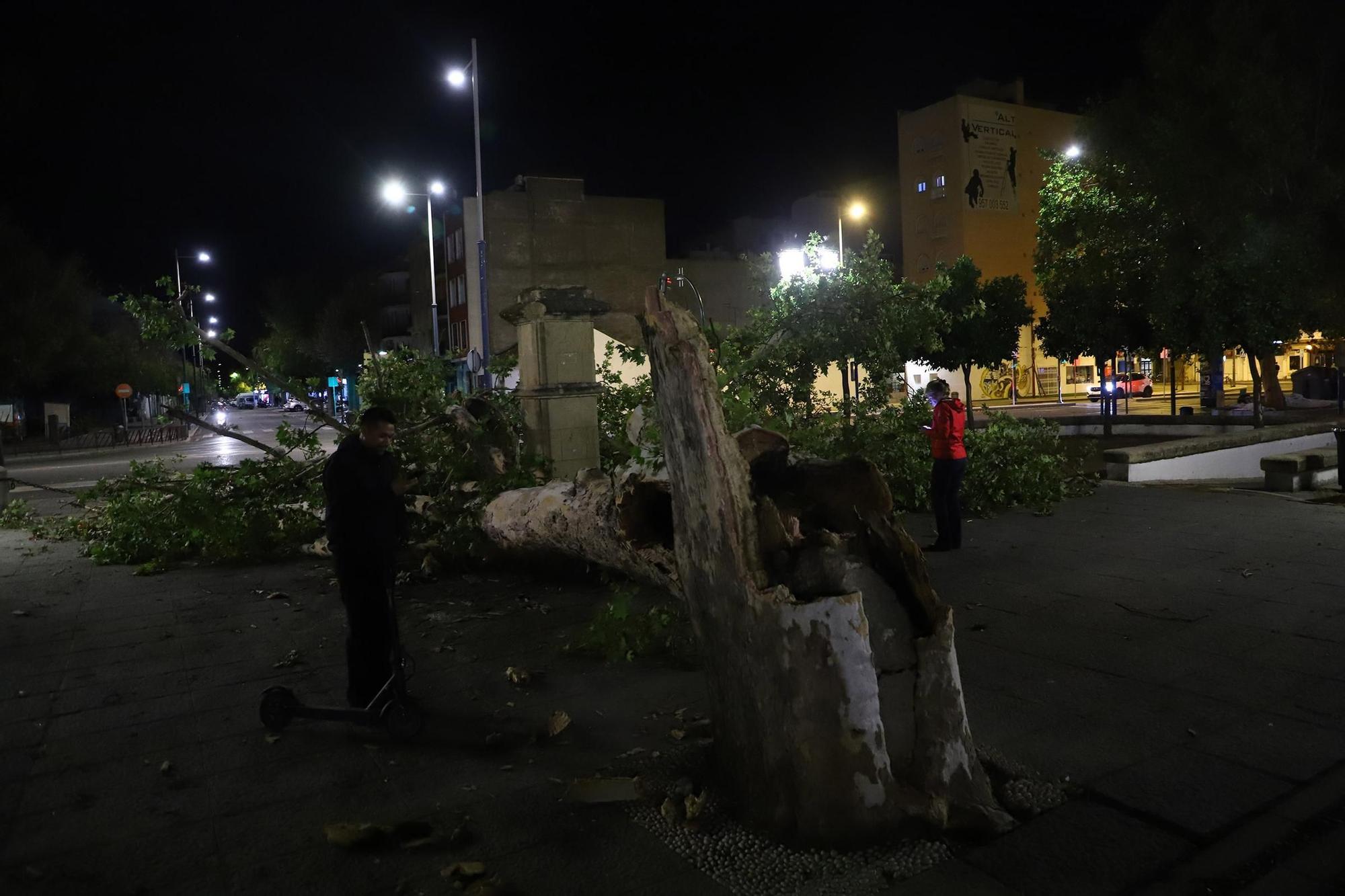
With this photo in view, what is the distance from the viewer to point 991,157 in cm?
5831

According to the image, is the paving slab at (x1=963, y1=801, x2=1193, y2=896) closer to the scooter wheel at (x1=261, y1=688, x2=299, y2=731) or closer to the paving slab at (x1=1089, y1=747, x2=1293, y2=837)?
the paving slab at (x1=1089, y1=747, x2=1293, y2=837)

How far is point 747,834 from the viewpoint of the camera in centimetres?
357

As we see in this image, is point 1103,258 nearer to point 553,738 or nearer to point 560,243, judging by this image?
point 553,738

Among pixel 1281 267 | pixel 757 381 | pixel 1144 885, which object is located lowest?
pixel 1144 885

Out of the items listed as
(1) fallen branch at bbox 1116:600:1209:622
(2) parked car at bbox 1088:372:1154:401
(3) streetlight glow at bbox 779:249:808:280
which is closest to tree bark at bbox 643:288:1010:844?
(1) fallen branch at bbox 1116:600:1209:622

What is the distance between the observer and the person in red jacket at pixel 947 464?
8992 millimetres

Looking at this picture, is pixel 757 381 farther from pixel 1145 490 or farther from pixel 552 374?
pixel 1145 490

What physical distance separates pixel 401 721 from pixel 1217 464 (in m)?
15.1

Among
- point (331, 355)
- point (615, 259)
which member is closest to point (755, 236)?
point (615, 259)

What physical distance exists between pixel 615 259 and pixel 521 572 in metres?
45.0

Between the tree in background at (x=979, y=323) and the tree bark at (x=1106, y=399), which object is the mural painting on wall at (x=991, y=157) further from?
the tree bark at (x=1106, y=399)

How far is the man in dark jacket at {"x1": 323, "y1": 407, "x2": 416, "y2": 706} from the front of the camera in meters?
4.84

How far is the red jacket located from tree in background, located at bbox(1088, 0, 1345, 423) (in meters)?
13.2

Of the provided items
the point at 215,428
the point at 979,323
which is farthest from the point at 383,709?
the point at 979,323
